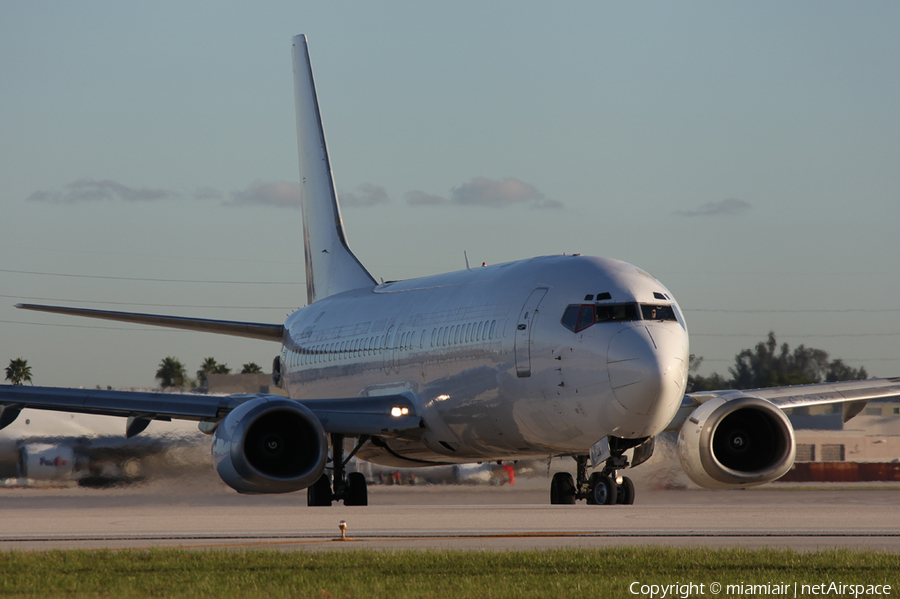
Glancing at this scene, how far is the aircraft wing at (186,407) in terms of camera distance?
65.7 ft

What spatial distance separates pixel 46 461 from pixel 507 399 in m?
13.2

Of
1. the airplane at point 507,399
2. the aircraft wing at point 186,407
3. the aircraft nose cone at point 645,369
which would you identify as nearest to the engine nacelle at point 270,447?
the airplane at point 507,399

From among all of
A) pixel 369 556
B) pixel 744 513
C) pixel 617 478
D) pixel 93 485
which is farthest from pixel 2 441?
pixel 369 556

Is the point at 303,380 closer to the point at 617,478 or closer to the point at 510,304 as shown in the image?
the point at 510,304

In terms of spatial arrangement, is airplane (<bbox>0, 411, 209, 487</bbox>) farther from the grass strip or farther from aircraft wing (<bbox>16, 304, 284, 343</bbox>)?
the grass strip

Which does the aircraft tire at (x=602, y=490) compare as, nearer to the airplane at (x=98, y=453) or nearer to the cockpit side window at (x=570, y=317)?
the cockpit side window at (x=570, y=317)

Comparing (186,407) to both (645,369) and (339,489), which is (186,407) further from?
(645,369)

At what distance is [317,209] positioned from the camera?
3188 cm

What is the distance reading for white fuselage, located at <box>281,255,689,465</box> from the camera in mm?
17297

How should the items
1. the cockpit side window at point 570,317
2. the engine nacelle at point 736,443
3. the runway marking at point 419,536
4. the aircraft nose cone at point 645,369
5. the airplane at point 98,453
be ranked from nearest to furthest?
1. the runway marking at point 419,536
2. the aircraft nose cone at point 645,369
3. the cockpit side window at point 570,317
4. the engine nacelle at point 736,443
5. the airplane at point 98,453

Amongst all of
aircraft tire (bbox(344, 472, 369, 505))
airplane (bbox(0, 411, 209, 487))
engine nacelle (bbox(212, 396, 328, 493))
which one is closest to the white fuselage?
aircraft tire (bbox(344, 472, 369, 505))

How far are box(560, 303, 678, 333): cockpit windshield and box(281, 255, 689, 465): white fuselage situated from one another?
43 millimetres

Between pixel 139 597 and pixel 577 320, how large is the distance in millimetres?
10720

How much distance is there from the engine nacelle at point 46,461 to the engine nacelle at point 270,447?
908cm
